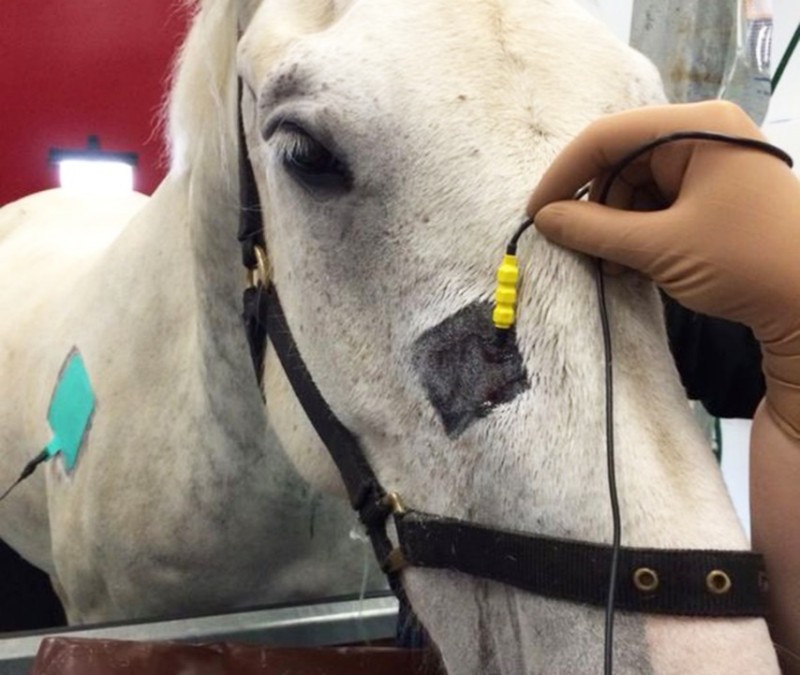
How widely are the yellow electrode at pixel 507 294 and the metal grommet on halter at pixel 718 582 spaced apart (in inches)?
6.8

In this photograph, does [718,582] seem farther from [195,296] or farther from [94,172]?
[94,172]

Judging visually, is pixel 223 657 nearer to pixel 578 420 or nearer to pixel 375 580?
pixel 375 580

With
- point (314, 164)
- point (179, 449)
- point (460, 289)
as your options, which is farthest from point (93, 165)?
point (460, 289)

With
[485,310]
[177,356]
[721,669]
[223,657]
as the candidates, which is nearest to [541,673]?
→ [721,669]

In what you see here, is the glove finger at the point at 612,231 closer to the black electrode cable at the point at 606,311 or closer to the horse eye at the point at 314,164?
the black electrode cable at the point at 606,311

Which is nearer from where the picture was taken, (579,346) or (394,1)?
(579,346)

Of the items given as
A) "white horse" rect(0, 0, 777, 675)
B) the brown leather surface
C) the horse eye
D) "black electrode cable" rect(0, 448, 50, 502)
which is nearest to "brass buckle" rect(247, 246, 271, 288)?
"white horse" rect(0, 0, 777, 675)

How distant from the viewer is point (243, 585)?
1061 mm

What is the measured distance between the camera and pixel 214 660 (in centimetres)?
85

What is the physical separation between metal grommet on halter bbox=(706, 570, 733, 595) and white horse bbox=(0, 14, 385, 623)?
0.52 m

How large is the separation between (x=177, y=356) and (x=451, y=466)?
51cm

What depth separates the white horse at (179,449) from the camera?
35.0 inches

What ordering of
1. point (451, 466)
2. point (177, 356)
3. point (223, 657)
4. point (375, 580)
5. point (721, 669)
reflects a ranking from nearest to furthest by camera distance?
point (721, 669) < point (451, 466) < point (223, 657) < point (177, 356) < point (375, 580)

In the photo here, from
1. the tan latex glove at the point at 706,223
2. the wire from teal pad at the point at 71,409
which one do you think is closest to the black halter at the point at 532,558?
the tan latex glove at the point at 706,223
